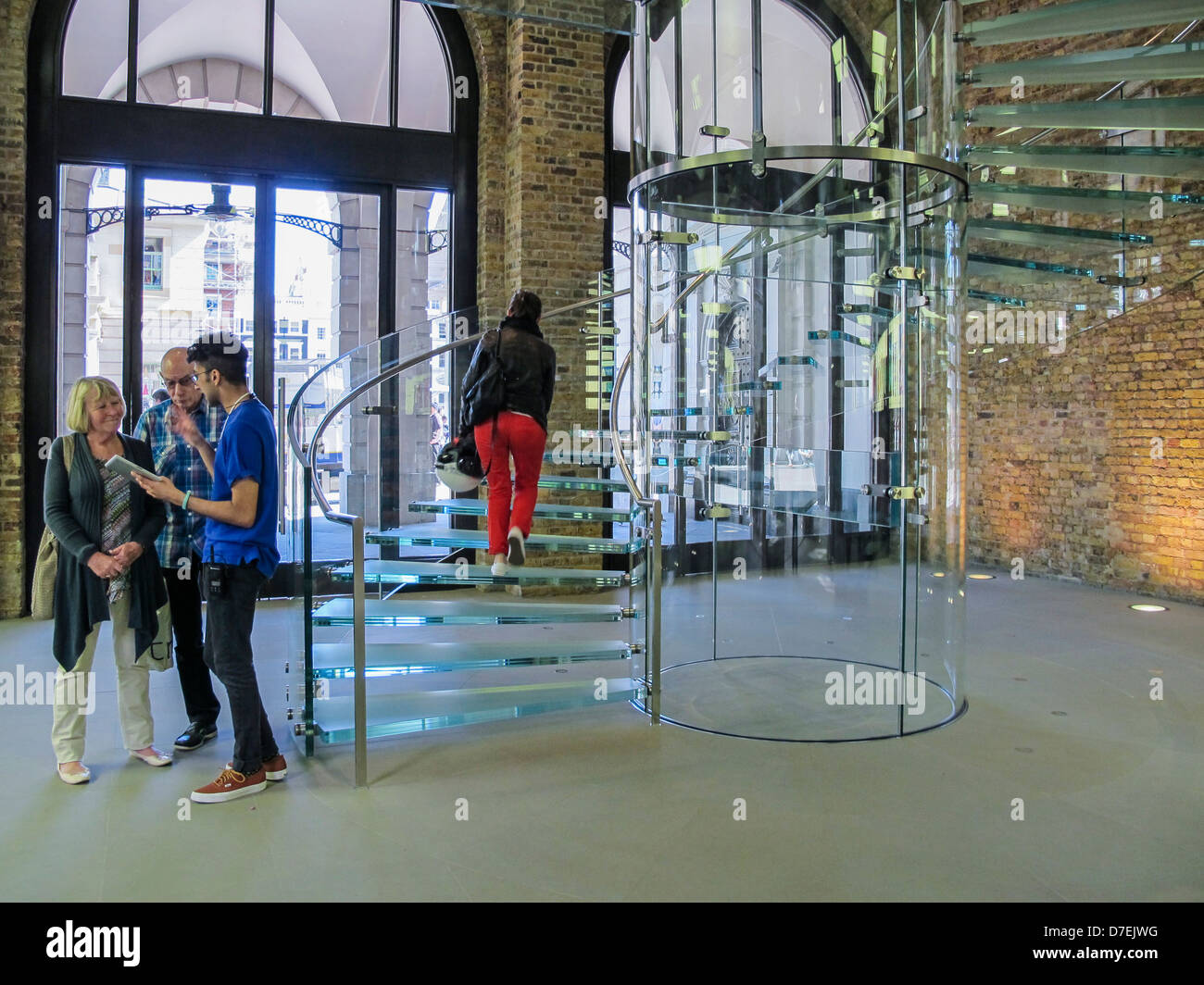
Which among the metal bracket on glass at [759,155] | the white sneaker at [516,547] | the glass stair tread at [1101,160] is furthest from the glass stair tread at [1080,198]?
the white sneaker at [516,547]

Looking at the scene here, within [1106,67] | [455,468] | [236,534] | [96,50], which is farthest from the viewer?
[96,50]

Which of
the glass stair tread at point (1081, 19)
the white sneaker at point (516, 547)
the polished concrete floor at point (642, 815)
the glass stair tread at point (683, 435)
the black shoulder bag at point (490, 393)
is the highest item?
the glass stair tread at point (1081, 19)

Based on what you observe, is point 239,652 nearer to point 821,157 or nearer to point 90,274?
point 821,157

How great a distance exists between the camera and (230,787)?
3449mm

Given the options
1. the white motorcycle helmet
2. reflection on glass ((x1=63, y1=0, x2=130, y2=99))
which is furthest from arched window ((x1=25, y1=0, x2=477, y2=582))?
the white motorcycle helmet

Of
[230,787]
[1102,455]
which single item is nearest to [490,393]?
[230,787]

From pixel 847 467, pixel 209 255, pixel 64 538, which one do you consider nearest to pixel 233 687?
pixel 64 538

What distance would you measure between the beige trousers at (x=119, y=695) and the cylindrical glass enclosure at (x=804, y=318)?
211 centimetres

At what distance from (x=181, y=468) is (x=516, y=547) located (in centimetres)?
132

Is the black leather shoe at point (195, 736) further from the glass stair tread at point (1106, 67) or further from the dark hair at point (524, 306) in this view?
the glass stair tread at point (1106, 67)

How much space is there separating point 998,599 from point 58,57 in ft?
24.0

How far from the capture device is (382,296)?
7637 mm

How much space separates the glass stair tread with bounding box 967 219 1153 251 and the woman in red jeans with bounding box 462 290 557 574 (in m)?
2.83

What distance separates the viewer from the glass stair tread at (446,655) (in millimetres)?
4004
